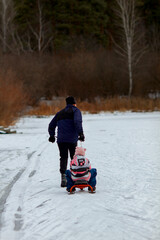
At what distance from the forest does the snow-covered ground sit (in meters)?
18.9

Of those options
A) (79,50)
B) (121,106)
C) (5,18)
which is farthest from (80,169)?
(5,18)

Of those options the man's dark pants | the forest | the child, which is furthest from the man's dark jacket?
the forest

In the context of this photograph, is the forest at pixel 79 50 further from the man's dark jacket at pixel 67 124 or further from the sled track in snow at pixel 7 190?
the man's dark jacket at pixel 67 124

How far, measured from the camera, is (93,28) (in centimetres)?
4644

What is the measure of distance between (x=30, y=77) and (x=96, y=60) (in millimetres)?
8887

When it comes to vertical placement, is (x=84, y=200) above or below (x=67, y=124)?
below

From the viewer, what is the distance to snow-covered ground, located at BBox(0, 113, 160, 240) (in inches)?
181

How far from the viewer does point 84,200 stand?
591 centimetres

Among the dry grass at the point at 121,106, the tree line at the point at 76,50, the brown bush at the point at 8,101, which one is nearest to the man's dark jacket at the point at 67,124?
the brown bush at the point at 8,101

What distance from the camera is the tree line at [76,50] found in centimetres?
3450

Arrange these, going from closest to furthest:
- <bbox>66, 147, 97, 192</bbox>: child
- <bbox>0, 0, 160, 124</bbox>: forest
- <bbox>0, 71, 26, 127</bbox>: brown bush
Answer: <bbox>66, 147, 97, 192</bbox>: child < <bbox>0, 71, 26, 127</bbox>: brown bush < <bbox>0, 0, 160, 124</bbox>: forest

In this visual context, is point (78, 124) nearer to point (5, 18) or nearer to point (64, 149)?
point (64, 149)

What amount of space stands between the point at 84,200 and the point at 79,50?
35.2 metres

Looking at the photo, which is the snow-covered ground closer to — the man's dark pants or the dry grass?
the man's dark pants
